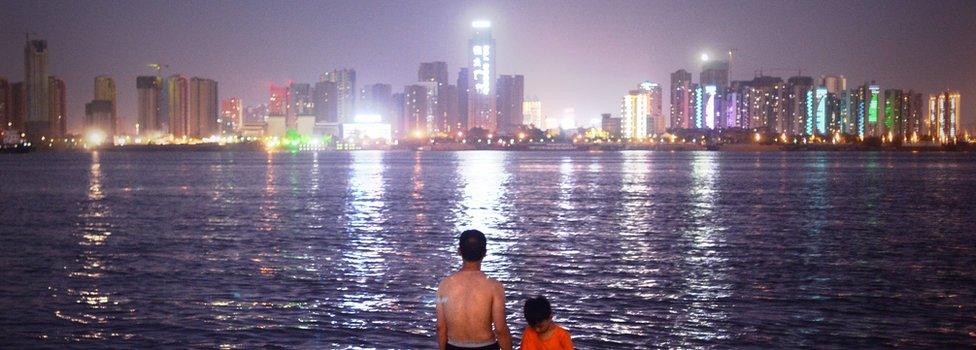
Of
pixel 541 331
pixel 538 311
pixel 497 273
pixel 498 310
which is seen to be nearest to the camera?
pixel 538 311

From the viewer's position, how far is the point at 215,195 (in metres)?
63.2

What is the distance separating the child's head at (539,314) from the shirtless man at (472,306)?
296 mm

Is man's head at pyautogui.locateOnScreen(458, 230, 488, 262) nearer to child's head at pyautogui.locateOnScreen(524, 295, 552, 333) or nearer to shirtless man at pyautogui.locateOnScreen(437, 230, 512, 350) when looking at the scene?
shirtless man at pyautogui.locateOnScreen(437, 230, 512, 350)

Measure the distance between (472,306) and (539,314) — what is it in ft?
1.91

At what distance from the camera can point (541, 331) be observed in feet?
27.0

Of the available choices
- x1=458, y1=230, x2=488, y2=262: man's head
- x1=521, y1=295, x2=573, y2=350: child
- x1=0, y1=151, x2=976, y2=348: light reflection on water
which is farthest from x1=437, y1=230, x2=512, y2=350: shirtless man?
x1=0, y1=151, x2=976, y2=348: light reflection on water

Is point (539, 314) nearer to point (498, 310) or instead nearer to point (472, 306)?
point (498, 310)

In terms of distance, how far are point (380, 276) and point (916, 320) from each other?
1084 centimetres

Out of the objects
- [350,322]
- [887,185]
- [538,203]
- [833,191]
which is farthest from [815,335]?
[887,185]

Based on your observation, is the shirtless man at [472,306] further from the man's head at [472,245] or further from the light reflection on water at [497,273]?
the light reflection on water at [497,273]

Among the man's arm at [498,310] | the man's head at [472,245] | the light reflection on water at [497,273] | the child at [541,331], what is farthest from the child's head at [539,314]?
the light reflection on water at [497,273]

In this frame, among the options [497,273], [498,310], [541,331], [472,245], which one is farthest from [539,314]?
[497,273]

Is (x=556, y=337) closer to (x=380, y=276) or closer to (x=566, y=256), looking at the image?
(x=380, y=276)

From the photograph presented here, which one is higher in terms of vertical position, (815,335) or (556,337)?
(556,337)
